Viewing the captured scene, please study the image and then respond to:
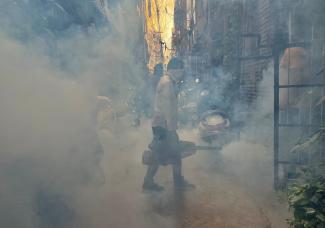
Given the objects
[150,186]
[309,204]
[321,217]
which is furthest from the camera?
[150,186]

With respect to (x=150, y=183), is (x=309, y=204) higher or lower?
higher

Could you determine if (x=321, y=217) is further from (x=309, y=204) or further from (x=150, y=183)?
(x=150, y=183)

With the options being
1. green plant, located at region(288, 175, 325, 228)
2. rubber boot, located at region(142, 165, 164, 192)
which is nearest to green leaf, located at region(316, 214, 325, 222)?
green plant, located at region(288, 175, 325, 228)

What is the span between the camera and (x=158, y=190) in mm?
4508

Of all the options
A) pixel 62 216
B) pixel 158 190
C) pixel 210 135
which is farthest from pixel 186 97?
pixel 62 216

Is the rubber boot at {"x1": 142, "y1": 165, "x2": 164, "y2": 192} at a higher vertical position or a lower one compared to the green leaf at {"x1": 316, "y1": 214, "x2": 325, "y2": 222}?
lower

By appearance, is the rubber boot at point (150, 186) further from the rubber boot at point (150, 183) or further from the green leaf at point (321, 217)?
the green leaf at point (321, 217)

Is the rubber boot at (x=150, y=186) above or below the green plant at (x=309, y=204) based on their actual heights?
below

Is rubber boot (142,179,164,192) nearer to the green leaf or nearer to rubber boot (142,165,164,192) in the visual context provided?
rubber boot (142,165,164,192)

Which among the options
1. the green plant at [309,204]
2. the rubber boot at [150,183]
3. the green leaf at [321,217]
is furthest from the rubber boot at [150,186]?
the green leaf at [321,217]

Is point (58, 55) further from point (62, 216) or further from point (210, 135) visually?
point (210, 135)

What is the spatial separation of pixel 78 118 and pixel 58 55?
38.2 inches

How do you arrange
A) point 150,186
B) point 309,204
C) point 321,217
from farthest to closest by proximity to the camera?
point 150,186, point 309,204, point 321,217

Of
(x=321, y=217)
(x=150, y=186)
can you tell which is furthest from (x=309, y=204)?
(x=150, y=186)
